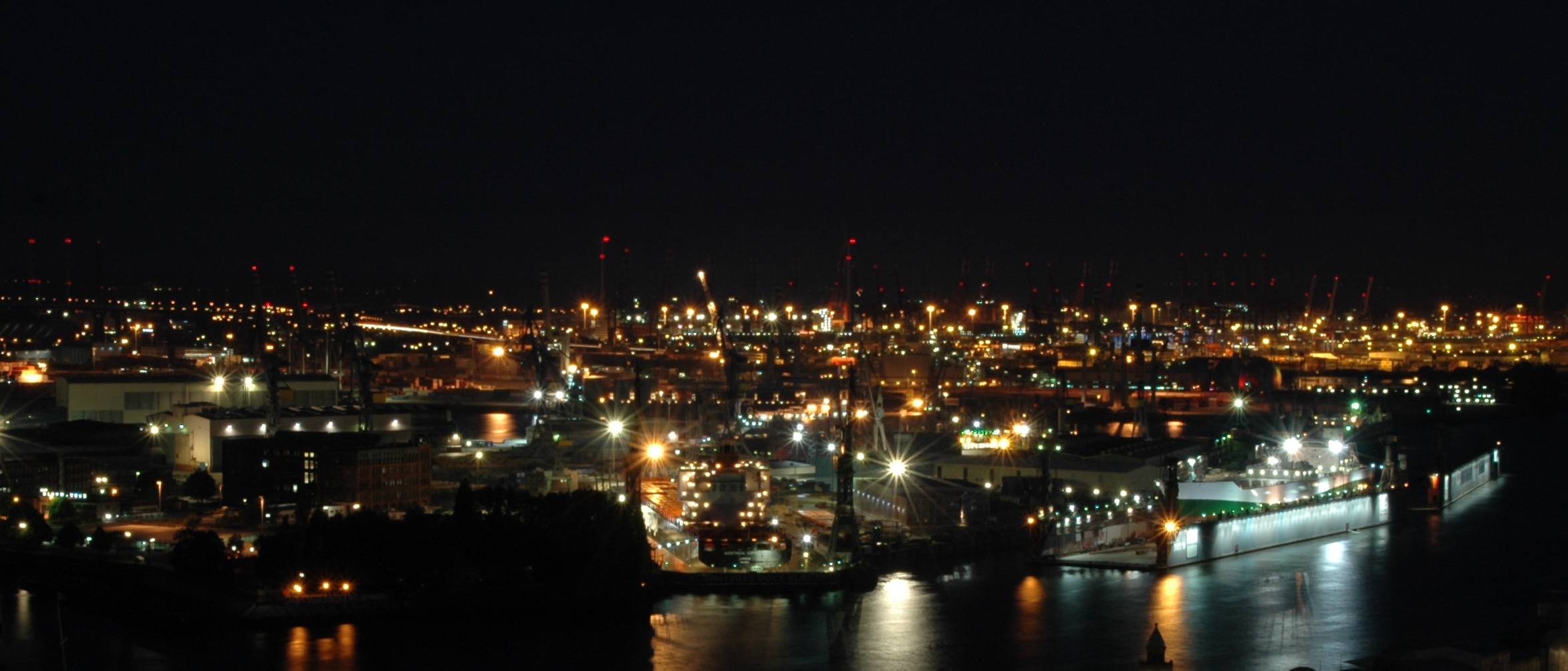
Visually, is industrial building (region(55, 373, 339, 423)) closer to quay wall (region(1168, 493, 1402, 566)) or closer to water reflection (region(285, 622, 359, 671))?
water reflection (region(285, 622, 359, 671))

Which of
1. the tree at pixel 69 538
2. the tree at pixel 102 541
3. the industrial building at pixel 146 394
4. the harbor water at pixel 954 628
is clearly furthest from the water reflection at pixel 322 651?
the industrial building at pixel 146 394

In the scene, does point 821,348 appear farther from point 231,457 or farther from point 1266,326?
point 231,457

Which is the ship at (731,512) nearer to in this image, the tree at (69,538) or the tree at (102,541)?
the tree at (102,541)

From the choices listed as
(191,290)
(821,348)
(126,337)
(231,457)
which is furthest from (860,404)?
(191,290)

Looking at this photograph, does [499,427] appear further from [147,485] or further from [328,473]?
[328,473]

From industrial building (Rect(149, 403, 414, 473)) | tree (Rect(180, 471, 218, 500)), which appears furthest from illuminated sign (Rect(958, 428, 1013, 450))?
tree (Rect(180, 471, 218, 500))

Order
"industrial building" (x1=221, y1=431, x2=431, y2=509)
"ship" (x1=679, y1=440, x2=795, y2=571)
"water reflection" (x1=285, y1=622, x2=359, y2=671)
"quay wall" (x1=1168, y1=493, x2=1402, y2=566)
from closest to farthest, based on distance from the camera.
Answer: "water reflection" (x1=285, y1=622, x2=359, y2=671) → "ship" (x1=679, y1=440, x2=795, y2=571) → "quay wall" (x1=1168, y1=493, x2=1402, y2=566) → "industrial building" (x1=221, y1=431, x2=431, y2=509)
